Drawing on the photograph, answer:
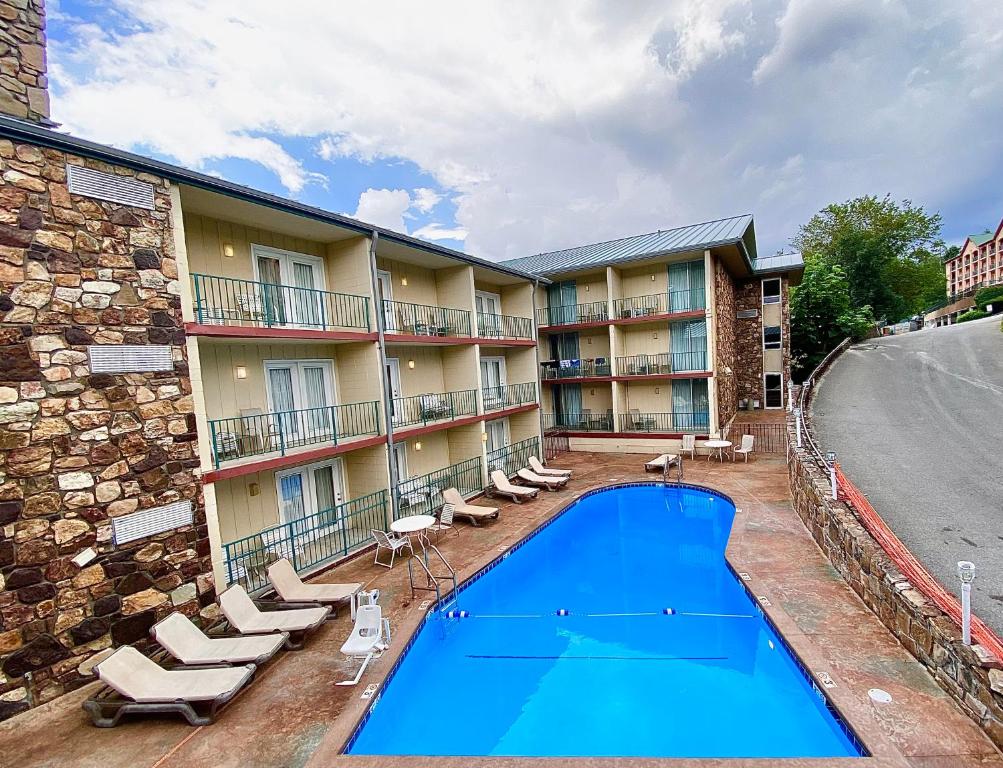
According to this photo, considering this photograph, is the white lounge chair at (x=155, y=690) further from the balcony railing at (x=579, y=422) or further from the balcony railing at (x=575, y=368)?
the balcony railing at (x=575, y=368)

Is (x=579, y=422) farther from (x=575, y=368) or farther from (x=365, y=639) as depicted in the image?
(x=365, y=639)

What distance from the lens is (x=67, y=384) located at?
6.06 metres

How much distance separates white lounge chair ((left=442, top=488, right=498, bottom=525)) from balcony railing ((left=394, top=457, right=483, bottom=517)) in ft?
1.45

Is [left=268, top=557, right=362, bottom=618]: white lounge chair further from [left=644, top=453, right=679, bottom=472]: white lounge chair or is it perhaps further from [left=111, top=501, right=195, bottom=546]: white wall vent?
[left=644, top=453, right=679, bottom=472]: white lounge chair

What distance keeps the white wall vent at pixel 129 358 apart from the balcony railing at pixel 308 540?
3.32 m

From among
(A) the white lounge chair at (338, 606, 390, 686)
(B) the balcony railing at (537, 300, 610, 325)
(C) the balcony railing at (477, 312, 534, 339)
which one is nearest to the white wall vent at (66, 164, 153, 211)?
(A) the white lounge chair at (338, 606, 390, 686)

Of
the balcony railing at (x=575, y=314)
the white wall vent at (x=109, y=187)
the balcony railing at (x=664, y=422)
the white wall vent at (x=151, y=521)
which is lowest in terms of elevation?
the balcony railing at (x=664, y=422)

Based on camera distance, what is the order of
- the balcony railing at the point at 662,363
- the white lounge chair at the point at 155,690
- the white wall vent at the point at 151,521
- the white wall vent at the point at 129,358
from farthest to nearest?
1. the balcony railing at the point at 662,363
2. the white wall vent at the point at 151,521
3. the white wall vent at the point at 129,358
4. the white lounge chair at the point at 155,690

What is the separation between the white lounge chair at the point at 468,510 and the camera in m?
12.5

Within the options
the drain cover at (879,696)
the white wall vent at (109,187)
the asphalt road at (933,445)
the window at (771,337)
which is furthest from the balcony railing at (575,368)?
the white wall vent at (109,187)

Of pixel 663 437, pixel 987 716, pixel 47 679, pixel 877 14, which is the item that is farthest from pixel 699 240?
pixel 47 679

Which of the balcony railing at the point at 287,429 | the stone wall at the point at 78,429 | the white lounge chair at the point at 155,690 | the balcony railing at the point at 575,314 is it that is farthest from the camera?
the balcony railing at the point at 575,314

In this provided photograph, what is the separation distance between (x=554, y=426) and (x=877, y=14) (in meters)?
23.1

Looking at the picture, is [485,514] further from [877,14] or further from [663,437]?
[877,14]
